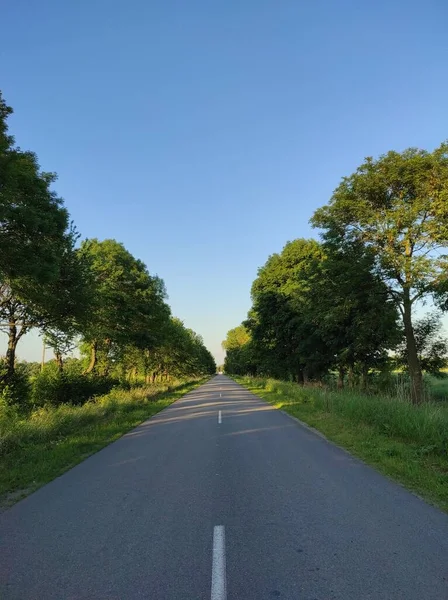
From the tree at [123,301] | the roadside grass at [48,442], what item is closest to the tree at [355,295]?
the roadside grass at [48,442]

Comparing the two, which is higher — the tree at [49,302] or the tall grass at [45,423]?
the tree at [49,302]

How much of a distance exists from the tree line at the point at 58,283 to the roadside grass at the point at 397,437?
10.4 metres

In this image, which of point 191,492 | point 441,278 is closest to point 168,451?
point 191,492

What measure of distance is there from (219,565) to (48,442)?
9.11 m

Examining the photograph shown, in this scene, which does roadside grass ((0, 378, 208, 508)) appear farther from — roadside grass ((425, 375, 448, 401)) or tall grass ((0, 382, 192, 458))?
roadside grass ((425, 375, 448, 401))

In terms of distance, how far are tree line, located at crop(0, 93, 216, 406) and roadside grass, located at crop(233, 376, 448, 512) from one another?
34.3 feet

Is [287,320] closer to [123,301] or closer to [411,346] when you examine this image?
[123,301]

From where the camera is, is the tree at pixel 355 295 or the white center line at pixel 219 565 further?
the tree at pixel 355 295

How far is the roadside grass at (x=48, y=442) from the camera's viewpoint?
7.71 metres

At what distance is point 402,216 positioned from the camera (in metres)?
18.2

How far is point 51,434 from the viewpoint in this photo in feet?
40.7

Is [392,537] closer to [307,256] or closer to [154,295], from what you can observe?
[154,295]

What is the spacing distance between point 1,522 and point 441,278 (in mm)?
16819

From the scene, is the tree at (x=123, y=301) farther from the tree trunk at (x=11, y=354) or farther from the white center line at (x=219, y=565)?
the white center line at (x=219, y=565)
